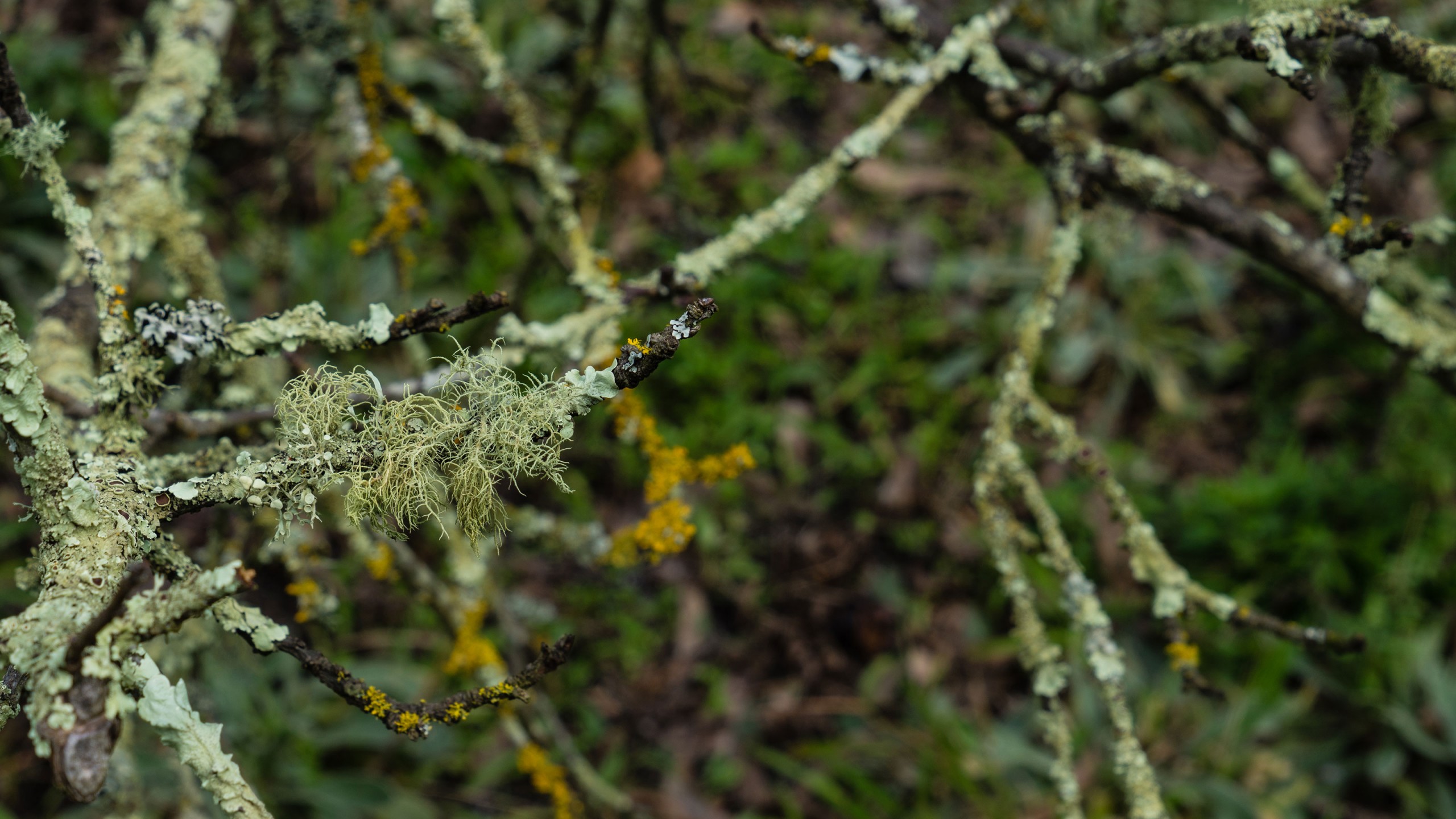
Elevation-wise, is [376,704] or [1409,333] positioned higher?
[1409,333]

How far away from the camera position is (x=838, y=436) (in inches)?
124

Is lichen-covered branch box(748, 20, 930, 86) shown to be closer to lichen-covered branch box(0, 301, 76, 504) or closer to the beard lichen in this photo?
the beard lichen

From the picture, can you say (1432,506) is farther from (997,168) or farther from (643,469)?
(643,469)

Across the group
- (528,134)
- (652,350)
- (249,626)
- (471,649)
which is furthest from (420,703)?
(528,134)

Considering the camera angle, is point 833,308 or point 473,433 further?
point 833,308

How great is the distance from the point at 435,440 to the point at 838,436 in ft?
7.64

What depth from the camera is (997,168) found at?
12.0 ft

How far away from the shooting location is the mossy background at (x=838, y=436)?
2.69 meters

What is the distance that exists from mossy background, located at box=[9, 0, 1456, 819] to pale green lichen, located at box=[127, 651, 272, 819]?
4.61ft

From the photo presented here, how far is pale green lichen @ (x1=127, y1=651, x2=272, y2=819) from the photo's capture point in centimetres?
86

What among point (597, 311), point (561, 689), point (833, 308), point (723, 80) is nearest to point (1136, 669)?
point (833, 308)

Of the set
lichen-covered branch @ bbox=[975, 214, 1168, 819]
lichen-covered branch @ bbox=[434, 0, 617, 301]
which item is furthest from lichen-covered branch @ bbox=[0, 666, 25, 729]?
lichen-covered branch @ bbox=[975, 214, 1168, 819]

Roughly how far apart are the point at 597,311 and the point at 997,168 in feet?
9.07

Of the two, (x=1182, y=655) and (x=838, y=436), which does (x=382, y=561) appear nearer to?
(x=1182, y=655)
